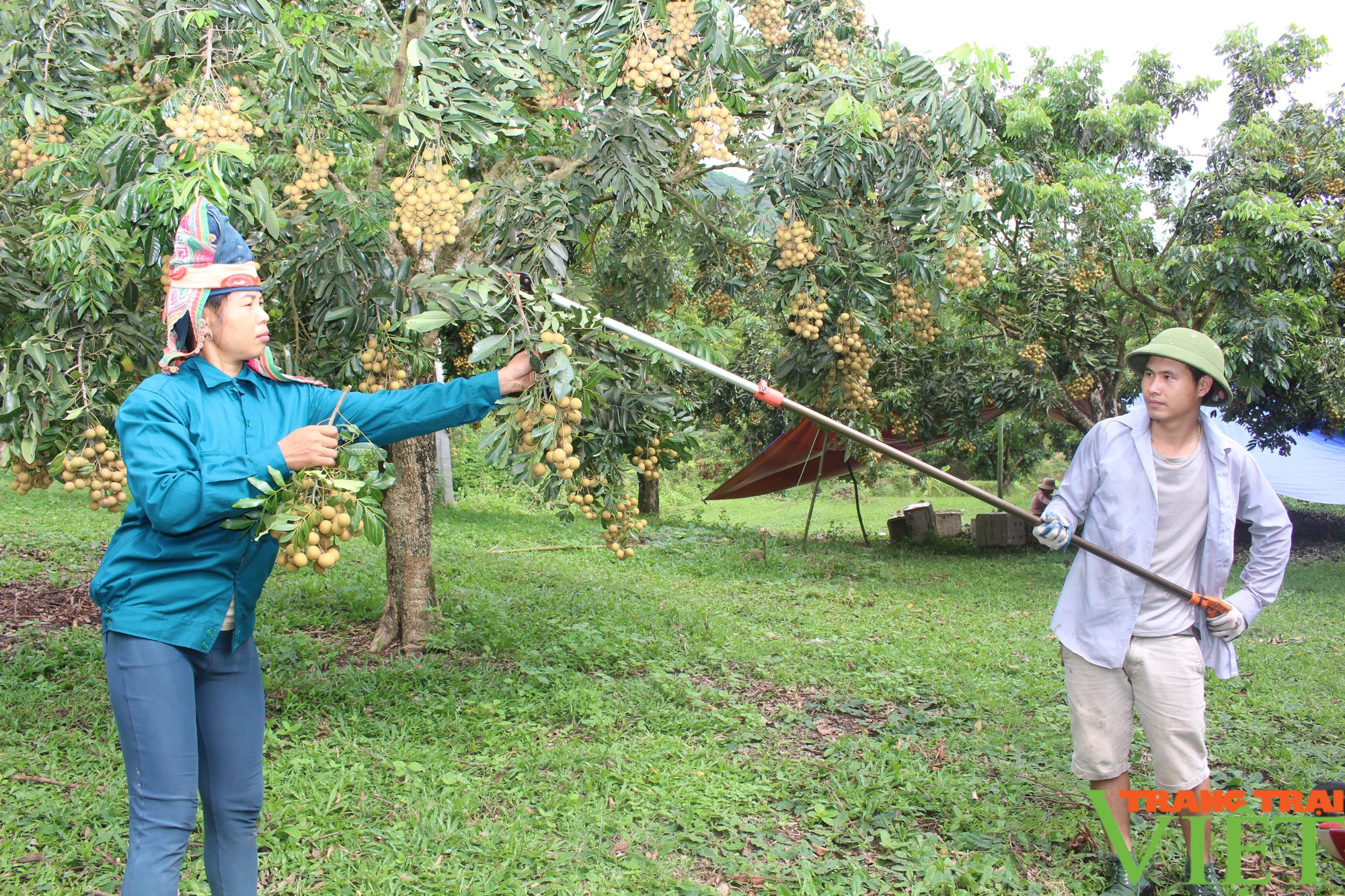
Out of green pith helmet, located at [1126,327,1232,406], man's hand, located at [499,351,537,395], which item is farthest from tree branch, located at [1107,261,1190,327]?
man's hand, located at [499,351,537,395]

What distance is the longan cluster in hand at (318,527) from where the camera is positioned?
175cm

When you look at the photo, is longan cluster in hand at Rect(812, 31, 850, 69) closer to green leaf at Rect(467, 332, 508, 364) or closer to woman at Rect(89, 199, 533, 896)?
green leaf at Rect(467, 332, 508, 364)

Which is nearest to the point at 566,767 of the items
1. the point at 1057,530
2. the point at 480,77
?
the point at 1057,530

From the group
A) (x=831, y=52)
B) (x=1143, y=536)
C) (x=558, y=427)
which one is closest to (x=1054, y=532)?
(x=1143, y=536)

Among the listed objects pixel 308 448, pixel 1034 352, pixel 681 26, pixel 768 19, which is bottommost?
pixel 308 448

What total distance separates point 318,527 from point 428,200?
1692 mm

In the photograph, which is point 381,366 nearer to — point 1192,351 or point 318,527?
point 318,527

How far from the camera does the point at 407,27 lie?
134 inches

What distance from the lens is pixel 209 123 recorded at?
2.81 metres

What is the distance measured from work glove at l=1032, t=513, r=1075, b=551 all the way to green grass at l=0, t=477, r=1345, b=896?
0.95 m

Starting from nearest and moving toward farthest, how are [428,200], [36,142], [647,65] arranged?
[36,142] < [428,200] < [647,65]

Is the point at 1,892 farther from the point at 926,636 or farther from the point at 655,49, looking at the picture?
the point at 926,636

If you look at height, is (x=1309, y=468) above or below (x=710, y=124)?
below

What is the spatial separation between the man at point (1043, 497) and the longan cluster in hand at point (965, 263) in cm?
159
